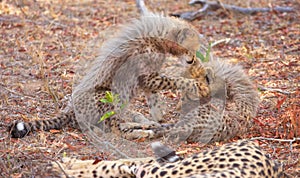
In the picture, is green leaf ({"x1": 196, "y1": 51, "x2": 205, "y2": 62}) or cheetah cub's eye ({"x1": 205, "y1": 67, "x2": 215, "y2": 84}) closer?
cheetah cub's eye ({"x1": 205, "y1": 67, "x2": 215, "y2": 84})

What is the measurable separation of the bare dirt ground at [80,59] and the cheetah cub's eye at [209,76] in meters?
0.53

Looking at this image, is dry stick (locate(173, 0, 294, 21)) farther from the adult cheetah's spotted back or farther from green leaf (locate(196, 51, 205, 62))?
the adult cheetah's spotted back

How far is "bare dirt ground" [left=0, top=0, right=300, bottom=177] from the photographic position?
14.5 ft

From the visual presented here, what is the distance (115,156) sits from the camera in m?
4.34

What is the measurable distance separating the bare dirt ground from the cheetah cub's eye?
0.53m

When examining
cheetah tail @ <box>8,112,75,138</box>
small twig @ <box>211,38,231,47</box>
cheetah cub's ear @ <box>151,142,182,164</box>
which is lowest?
small twig @ <box>211,38,231,47</box>

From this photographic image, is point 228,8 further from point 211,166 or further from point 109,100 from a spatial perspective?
point 211,166

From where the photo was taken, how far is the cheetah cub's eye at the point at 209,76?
5.66 meters

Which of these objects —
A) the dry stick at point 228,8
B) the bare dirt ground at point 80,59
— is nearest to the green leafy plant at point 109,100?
the bare dirt ground at point 80,59

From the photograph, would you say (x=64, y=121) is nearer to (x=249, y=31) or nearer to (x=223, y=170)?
(x=223, y=170)

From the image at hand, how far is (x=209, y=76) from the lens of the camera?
567cm

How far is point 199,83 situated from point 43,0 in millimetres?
4741

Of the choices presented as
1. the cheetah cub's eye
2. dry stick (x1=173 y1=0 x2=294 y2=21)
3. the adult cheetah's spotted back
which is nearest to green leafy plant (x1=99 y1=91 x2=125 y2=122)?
the cheetah cub's eye

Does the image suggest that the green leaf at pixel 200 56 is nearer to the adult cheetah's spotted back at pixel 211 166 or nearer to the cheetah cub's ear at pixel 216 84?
the cheetah cub's ear at pixel 216 84
